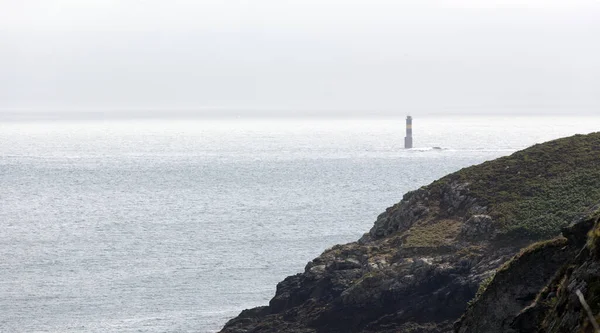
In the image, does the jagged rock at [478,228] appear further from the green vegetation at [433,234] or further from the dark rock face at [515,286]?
A: the dark rock face at [515,286]

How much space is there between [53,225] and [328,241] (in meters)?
29.1

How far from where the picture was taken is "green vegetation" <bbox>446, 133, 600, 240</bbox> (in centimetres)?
4444

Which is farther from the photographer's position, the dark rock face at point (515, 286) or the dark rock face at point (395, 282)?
the dark rock face at point (395, 282)

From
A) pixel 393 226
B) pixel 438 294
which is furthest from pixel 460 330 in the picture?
pixel 393 226

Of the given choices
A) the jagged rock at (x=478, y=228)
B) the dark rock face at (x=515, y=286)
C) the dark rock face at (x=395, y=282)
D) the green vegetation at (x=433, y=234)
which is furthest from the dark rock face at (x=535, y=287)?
the jagged rock at (x=478, y=228)

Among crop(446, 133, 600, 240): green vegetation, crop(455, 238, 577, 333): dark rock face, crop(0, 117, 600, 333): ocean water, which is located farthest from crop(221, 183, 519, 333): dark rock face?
crop(455, 238, 577, 333): dark rock face

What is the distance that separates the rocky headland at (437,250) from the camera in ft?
134

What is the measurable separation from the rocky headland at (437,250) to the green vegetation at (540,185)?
45 mm

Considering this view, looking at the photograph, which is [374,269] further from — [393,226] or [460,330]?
[460,330]

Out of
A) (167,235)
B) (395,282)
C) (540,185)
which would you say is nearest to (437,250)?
(395,282)

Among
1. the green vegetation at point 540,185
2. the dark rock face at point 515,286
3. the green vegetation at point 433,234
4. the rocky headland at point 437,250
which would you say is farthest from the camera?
the green vegetation at point 433,234

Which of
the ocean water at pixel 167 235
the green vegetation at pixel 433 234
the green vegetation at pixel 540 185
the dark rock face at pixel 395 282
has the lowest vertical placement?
the ocean water at pixel 167 235

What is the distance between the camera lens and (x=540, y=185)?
1924 inches

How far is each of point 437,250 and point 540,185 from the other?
7381mm
